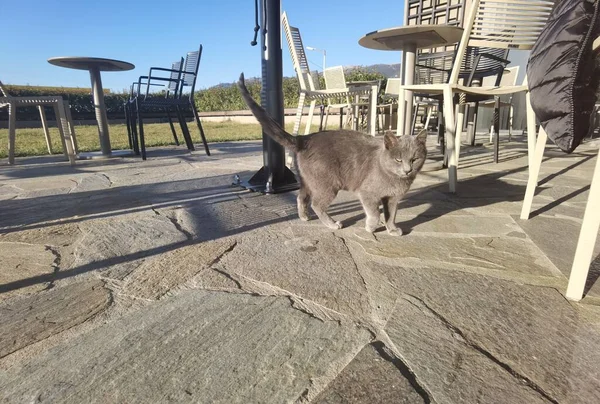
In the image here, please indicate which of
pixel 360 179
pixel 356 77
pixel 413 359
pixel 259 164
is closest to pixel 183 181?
pixel 259 164

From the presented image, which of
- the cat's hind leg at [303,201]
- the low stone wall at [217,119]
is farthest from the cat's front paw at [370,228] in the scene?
the low stone wall at [217,119]

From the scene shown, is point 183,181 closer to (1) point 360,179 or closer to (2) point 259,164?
(2) point 259,164

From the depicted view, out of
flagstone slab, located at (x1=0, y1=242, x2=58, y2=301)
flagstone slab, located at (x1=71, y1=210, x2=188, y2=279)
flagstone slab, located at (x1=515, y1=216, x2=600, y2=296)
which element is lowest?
flagstone slab, located at (x1=515, y1=216, x2=600, y2=296)

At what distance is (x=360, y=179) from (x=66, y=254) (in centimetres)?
155

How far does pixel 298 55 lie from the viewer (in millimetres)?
3670

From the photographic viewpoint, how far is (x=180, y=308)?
43.0 inches

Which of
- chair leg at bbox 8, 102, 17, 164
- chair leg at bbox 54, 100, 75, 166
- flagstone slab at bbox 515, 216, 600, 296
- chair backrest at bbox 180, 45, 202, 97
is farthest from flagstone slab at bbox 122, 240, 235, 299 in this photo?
chair leg at bbox 8, 102, 17, 164

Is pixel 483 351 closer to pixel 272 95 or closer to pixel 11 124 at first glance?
pixel 272 95

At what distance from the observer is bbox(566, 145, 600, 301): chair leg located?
108cm

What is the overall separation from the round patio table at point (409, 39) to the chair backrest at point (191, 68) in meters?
2.34

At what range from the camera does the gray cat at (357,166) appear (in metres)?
1.85

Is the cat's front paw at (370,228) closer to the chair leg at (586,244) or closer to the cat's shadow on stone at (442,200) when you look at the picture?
the cat's shadow on stone at (442,200)

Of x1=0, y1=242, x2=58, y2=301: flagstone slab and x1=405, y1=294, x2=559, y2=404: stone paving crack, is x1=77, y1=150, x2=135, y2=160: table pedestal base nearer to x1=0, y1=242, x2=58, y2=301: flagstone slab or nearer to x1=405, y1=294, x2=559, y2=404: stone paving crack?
x1=0, y1=242, x2=58, y2=301: flagstone slab

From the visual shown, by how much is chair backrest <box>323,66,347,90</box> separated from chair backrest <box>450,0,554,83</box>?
2.79 metres
